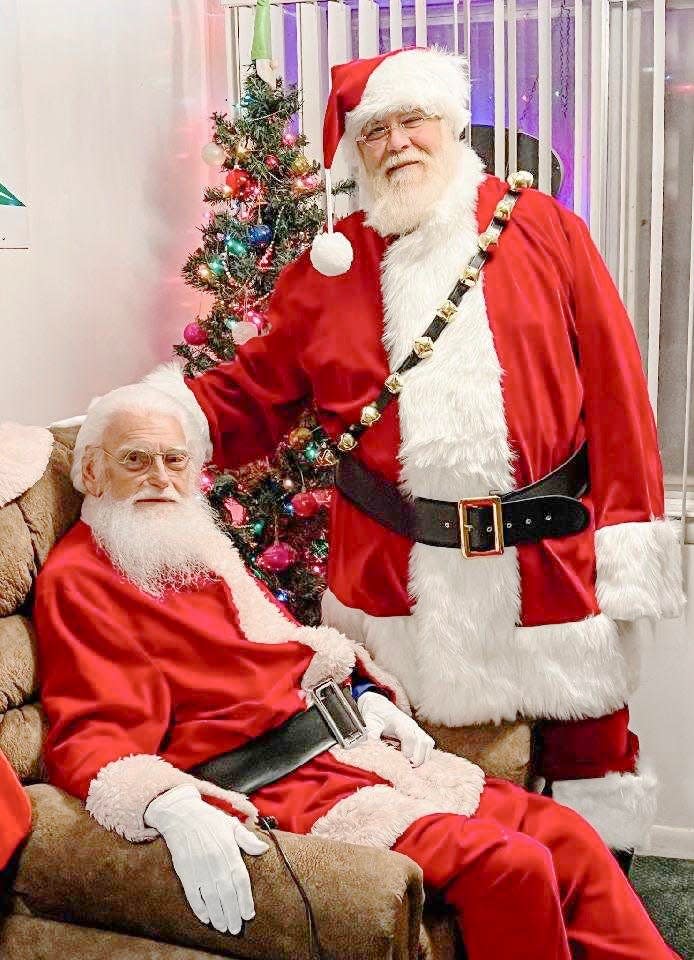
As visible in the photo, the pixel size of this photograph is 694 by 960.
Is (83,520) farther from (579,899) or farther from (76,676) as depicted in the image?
(579,899)

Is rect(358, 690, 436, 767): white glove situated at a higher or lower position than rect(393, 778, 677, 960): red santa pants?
higher

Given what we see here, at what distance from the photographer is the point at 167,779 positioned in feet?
5.83

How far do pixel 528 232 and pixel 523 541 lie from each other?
0.64m

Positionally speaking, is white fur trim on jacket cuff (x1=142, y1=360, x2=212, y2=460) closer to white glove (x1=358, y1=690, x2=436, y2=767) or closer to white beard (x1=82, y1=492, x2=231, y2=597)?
white beard (x1=82, y1=492, x2=231, y2=597)

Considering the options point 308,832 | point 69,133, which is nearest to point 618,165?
point 69,133

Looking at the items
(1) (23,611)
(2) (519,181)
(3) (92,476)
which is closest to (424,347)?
(2) (519,181)

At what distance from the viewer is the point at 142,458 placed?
2.15 meters

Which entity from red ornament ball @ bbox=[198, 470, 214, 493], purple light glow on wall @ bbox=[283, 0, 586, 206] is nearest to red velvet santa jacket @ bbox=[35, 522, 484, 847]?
red ornament ball @ bbox=[198, 470, 214, 493]

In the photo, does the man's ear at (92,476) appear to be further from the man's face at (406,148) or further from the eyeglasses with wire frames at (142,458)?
the man's face at (406,148)

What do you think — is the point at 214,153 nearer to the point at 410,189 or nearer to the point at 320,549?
the point at 410,189

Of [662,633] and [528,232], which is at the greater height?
[528,232]

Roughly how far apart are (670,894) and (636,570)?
123 cm

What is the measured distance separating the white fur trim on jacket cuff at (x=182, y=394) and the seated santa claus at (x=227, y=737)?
41mm

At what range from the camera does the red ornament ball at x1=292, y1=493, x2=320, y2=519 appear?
10.0 ft
